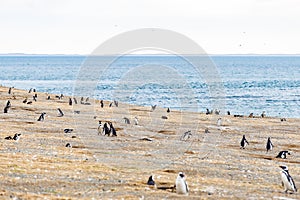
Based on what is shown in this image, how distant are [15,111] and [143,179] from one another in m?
25.3

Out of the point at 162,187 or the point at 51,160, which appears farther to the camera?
the point at 51,160

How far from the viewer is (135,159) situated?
23.1m

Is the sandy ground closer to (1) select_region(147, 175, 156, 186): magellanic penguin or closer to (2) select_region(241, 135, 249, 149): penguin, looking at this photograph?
(1) select_region(147, 175, 156, 186): magellanic penguin

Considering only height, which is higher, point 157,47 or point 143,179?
point 157,47

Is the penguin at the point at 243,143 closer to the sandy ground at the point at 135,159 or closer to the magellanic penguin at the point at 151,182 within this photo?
the sandy ground at the point at 135,159

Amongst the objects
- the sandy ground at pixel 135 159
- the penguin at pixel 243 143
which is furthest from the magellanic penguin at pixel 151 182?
the penguin at pixel 243 143

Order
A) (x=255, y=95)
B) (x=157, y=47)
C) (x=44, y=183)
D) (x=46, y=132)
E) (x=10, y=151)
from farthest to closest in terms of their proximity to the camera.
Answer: (x=255, y=95) → (x=46, y=132) → (x=157, y=47) → (x=10, y=151) → (x=44, y=183)

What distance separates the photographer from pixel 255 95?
9025cm

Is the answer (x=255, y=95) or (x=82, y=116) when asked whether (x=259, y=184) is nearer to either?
(x=82, y=116)

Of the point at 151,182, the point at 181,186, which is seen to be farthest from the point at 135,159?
the point at 181,186

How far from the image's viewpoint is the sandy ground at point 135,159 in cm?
1669

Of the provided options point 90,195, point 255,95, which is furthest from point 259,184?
point 255,95

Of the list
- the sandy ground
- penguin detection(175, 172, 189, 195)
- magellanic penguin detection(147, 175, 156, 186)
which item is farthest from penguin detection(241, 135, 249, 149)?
penguin detection(175, 172, 189, 195)

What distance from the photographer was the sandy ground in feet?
54.7
